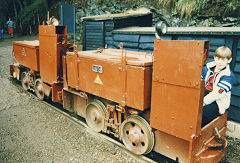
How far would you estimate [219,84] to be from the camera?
12.0 ft

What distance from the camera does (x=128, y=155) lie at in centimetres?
427

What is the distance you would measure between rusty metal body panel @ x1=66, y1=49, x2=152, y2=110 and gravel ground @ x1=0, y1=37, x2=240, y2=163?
1.09 m

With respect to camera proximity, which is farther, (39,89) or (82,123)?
(39,89)

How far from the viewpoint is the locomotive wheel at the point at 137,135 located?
3.92 meters

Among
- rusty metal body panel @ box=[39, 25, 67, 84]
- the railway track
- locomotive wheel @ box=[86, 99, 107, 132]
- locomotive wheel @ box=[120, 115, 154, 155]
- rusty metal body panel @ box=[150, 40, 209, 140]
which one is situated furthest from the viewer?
rusty metal body panel @ box=[39, 25, 67, 84]

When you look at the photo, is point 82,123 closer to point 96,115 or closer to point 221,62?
point 96,115

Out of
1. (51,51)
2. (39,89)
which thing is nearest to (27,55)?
(39,89)

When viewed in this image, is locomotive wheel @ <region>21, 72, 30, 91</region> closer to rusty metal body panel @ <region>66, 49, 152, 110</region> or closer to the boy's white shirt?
rusty metal body panel @ <region>66, 49, 152, 110</region>

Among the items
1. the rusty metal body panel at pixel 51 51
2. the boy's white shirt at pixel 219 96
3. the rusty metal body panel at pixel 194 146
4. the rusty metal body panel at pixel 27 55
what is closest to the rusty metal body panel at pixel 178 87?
the rusty metal body panel at pixel 194 146

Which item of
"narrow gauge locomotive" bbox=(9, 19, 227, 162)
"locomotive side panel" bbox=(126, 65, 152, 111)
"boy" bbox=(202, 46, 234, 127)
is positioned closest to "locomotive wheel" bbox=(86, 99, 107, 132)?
"narrow gauge locomotive" bbox=(9, 19, 227, 162)

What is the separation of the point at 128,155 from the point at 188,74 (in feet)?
7.20

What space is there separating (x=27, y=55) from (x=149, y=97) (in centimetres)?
555

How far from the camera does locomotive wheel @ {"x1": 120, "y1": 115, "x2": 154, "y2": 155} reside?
3.92m

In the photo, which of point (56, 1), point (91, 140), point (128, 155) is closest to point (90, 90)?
point (91, 140)
